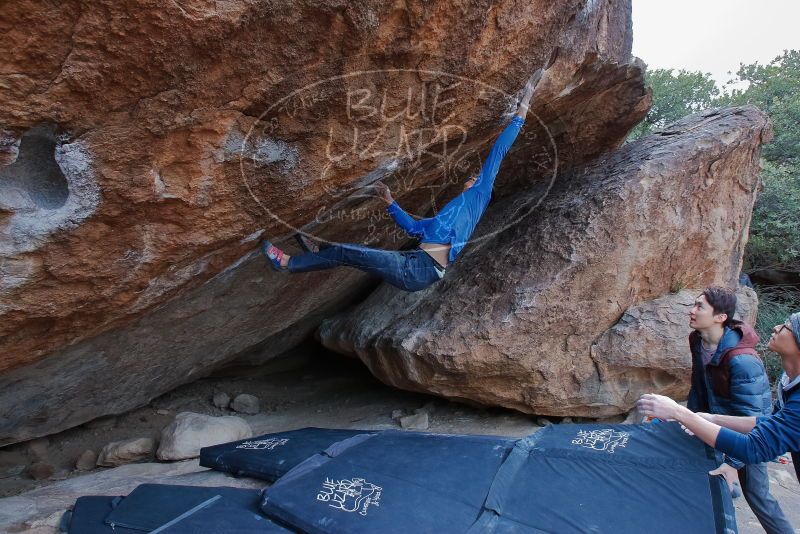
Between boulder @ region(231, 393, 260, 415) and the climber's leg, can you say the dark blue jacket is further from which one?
boulder @ region(231, 393, 260, 415)

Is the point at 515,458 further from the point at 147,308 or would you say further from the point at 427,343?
the point at 147,308

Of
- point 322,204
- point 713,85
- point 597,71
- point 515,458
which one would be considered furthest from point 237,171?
point 713,85

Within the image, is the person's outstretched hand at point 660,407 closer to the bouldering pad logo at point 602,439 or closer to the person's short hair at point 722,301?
Result: the bouldering pad logo at point 602,439

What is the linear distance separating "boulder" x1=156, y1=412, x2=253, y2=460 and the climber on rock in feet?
6.11

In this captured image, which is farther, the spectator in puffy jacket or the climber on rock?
the climber on rock

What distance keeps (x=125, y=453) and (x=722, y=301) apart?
445 cm

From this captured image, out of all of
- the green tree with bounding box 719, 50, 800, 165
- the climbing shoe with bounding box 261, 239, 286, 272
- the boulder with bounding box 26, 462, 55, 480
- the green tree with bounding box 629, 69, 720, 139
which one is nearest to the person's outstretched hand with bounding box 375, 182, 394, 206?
the climbing shoe with bounding box 261, 239, 286, 272

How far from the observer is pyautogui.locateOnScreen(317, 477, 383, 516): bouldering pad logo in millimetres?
2357

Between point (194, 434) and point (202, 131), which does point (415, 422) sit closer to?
point (194, 434)

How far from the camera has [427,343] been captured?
3961 mm

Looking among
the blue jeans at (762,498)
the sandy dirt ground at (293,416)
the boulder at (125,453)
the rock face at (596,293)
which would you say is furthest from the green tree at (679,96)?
the boulder at (125,453)

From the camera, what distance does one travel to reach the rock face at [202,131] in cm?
194

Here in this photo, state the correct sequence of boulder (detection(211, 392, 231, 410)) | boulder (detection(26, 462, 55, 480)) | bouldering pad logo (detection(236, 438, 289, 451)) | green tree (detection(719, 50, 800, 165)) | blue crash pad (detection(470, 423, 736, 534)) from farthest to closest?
green tree (detection(719, 50, 800, 165)) < boulder (detection(211, 392, 231, 410)) < boulder (detection(26, 462, 55, 480)) < bouldering pad logo (detection(236, 438, 289, 451)) < blue crash pad (detection(470, 423, 736, 534))

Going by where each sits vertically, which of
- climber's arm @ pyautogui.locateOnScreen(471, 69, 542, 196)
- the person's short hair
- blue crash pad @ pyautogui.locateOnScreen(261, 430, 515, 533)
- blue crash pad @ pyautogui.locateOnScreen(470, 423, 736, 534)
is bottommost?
blue crash pad @ pyautogui.locateOnScreen(261, 430, 515, 533)
